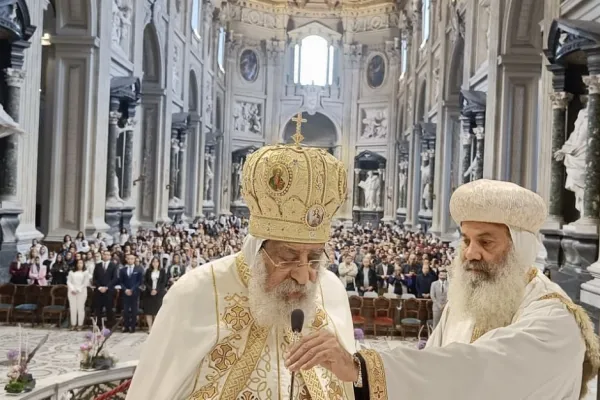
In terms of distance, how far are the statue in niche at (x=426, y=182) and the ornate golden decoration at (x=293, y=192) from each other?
23020mm

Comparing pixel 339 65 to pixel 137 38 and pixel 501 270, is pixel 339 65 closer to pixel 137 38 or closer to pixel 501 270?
pixel 137 38

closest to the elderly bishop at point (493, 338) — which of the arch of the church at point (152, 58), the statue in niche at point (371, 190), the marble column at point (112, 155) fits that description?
the marble column at point (112, 155)

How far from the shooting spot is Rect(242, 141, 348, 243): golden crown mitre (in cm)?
348

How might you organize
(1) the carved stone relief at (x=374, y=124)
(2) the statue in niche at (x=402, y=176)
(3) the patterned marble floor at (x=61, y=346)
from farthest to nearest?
(1) the carved stone relief at (x=374, y=124)
(2) the statue in niche at (x=402, y=176)
(3) the patterned marble floor at (x=61, y=346)

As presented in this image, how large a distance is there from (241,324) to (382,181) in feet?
126

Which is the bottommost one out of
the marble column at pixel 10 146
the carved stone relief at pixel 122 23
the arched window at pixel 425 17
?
the marble column at pixel 10 146

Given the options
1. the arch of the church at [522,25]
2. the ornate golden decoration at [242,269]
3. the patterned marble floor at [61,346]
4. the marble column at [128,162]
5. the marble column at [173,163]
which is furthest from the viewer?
the marble column at [173,163]

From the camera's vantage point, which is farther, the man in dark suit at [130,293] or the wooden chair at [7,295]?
the wooden chair at [7,295]

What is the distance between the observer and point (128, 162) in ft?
67.5

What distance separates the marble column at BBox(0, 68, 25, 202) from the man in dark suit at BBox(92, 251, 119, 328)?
2.45 metres

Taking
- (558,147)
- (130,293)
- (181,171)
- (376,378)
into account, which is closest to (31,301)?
(130,293)

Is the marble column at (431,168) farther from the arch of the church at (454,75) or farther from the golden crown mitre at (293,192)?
the golden crown mitre at (293,192)

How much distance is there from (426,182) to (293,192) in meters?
24.3

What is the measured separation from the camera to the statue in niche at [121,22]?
19.7 meters
